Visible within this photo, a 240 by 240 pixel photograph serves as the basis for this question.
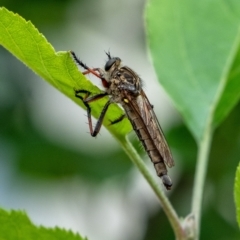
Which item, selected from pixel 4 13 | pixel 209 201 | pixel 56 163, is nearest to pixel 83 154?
pixel 56 163

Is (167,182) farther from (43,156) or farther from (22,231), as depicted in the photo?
(43,156)

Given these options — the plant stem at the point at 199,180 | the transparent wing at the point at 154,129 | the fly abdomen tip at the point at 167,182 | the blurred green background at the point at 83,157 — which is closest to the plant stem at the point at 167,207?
the plant stem at the point at 199,180

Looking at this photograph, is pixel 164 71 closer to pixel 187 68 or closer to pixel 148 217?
pixel 187 68

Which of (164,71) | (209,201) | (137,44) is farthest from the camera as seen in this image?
(137,44)

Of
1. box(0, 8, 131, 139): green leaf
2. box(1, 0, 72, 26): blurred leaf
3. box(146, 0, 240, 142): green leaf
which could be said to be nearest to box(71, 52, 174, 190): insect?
box(146, 0, 240, 142): green leaf

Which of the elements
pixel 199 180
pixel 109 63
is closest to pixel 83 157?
pixel 109 63

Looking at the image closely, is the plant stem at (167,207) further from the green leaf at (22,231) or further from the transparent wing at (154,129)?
the transparent wing at (154,129)

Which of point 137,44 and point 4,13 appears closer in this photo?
point 4,13
